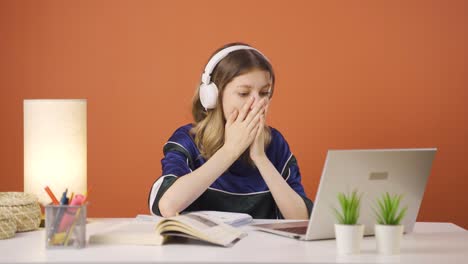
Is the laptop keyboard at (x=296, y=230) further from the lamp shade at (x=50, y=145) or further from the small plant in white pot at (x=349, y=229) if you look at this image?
the lamp shade at (x=50, y=145)

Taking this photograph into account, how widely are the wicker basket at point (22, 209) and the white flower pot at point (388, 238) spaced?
2.93 feet

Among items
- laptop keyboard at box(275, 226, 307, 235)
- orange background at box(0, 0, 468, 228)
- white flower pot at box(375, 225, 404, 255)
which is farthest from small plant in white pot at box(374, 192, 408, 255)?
orange background at box(0, 0, 468, 228)

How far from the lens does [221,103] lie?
8.11 ft

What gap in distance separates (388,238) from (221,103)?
3.30ft

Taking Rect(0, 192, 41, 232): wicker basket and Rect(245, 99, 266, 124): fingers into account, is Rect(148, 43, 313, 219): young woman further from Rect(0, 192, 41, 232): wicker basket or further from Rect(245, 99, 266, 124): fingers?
Rect(0, 192, 41, 232): wicker basket

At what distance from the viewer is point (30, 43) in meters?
3.46

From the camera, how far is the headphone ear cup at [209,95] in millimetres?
2408

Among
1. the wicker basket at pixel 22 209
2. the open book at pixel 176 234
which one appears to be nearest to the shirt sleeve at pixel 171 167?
the wicker basket at pixel 22 209

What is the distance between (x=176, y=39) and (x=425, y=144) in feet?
3.92

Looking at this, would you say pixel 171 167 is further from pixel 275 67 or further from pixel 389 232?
pixel 275 67

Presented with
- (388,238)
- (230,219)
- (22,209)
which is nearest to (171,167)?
(230,219)

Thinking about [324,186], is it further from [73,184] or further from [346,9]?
[346,9]

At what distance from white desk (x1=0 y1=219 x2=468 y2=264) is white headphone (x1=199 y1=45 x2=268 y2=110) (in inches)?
27.8

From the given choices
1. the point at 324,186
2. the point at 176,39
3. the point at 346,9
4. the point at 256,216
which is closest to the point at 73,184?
the point at 256,216
